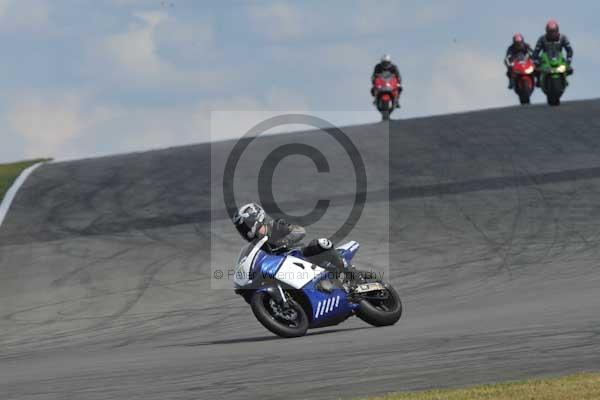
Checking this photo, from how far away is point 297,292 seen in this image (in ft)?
39.3

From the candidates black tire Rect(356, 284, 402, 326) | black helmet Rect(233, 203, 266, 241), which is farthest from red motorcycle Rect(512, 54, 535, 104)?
black helmet Rect(233, 203, 266, 241)

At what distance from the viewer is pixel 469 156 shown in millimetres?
26047

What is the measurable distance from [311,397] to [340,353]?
2.36 metres

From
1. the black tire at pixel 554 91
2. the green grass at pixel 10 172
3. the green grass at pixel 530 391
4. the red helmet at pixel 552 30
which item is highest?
the red helmet at pixel 552 30

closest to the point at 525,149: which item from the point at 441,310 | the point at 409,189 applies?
the point at 409,189

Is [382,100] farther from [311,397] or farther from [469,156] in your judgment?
[311,397]

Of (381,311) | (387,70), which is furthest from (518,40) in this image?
(381,311)

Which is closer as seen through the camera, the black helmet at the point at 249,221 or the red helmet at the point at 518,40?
the black helmet at the point at 249,221

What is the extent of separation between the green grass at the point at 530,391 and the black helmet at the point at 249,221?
484 cm

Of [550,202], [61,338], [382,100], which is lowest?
[61,338]

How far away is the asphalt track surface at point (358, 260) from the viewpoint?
8.99 meters

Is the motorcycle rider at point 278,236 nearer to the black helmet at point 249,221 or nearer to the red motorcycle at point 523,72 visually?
the black helmet at point 249,221

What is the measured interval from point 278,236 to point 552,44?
70.2 ft

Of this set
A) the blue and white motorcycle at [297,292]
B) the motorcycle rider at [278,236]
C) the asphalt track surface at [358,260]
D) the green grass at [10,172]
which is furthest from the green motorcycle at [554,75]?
the motorcycle rider at [278,236]
